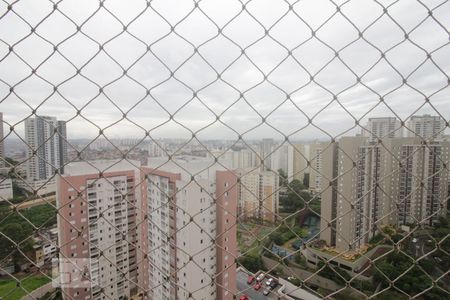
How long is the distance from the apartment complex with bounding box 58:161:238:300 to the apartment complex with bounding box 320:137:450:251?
1.29 feet

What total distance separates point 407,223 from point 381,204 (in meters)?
0.17

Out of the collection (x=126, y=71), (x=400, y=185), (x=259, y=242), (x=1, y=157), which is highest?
(x=126, y=71)

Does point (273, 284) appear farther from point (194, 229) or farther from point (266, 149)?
point (266, 149)

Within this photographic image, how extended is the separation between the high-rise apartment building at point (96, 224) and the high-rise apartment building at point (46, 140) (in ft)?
0.43

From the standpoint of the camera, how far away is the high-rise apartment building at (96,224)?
1.32 m

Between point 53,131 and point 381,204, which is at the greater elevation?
point 53,131

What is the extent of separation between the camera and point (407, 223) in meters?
1.29

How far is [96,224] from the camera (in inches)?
74.0

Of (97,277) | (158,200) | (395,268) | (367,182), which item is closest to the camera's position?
(367,182)

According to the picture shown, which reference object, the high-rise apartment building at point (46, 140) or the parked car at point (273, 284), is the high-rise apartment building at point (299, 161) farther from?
the parked car at point (273, 284)

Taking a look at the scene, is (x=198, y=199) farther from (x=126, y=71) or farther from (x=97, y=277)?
(x=97, y=277)

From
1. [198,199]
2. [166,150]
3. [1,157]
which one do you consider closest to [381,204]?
[198,199]

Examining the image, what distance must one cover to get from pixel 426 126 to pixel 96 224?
5.96 feet

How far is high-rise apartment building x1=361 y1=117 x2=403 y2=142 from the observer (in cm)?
94
